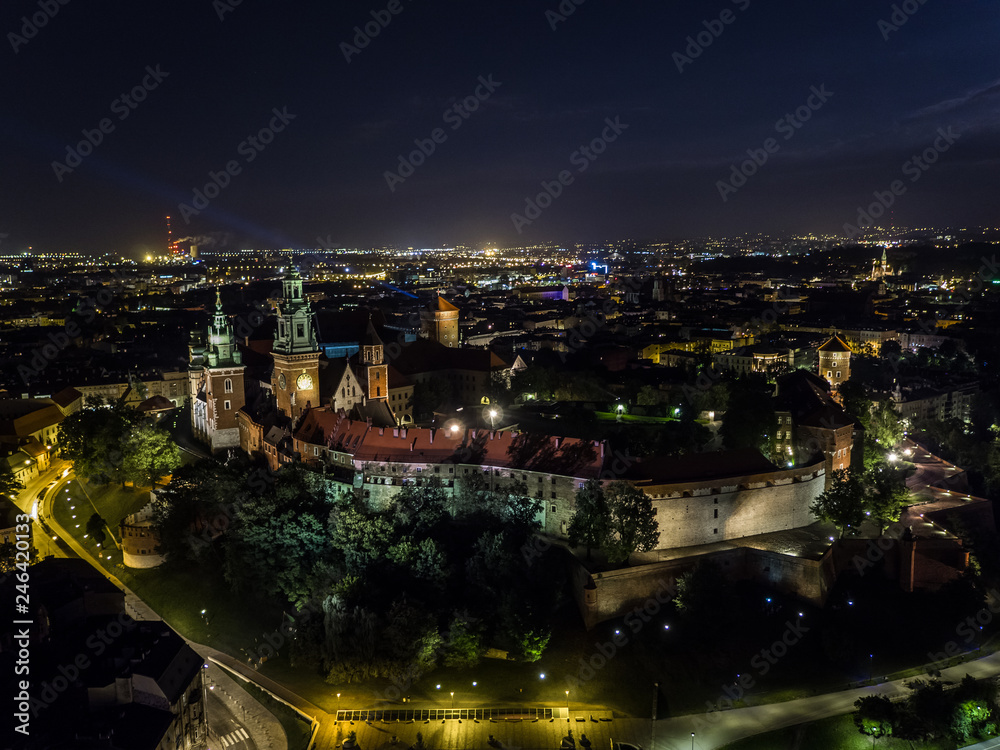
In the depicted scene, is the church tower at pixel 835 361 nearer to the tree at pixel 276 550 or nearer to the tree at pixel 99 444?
the tree at pixel 276 550

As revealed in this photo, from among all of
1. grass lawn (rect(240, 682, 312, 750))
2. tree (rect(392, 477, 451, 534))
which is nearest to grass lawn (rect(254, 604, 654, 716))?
grass lawn (rect(240, 682, 312, 750))

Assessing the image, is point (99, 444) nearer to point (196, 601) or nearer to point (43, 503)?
point (43, 503)

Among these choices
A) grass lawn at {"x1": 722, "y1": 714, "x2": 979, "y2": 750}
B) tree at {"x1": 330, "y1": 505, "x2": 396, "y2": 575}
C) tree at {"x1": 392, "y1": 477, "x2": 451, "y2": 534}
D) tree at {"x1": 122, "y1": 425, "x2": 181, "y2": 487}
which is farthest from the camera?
tree at {"x1": 122, "y1": 425, "x2": 181, "y2": 487}

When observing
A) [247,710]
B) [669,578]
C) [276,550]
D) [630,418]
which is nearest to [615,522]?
[669,578]

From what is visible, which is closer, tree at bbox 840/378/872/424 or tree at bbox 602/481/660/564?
tree at bbox 602/481/660/564

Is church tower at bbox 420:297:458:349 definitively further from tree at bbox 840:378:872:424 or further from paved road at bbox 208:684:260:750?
paved road at bbox 208:684:260:750

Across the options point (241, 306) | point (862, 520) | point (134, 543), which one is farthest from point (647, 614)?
point (241, 306)

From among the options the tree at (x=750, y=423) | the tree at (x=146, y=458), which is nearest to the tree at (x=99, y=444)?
the tree at (x=146, y=458)
